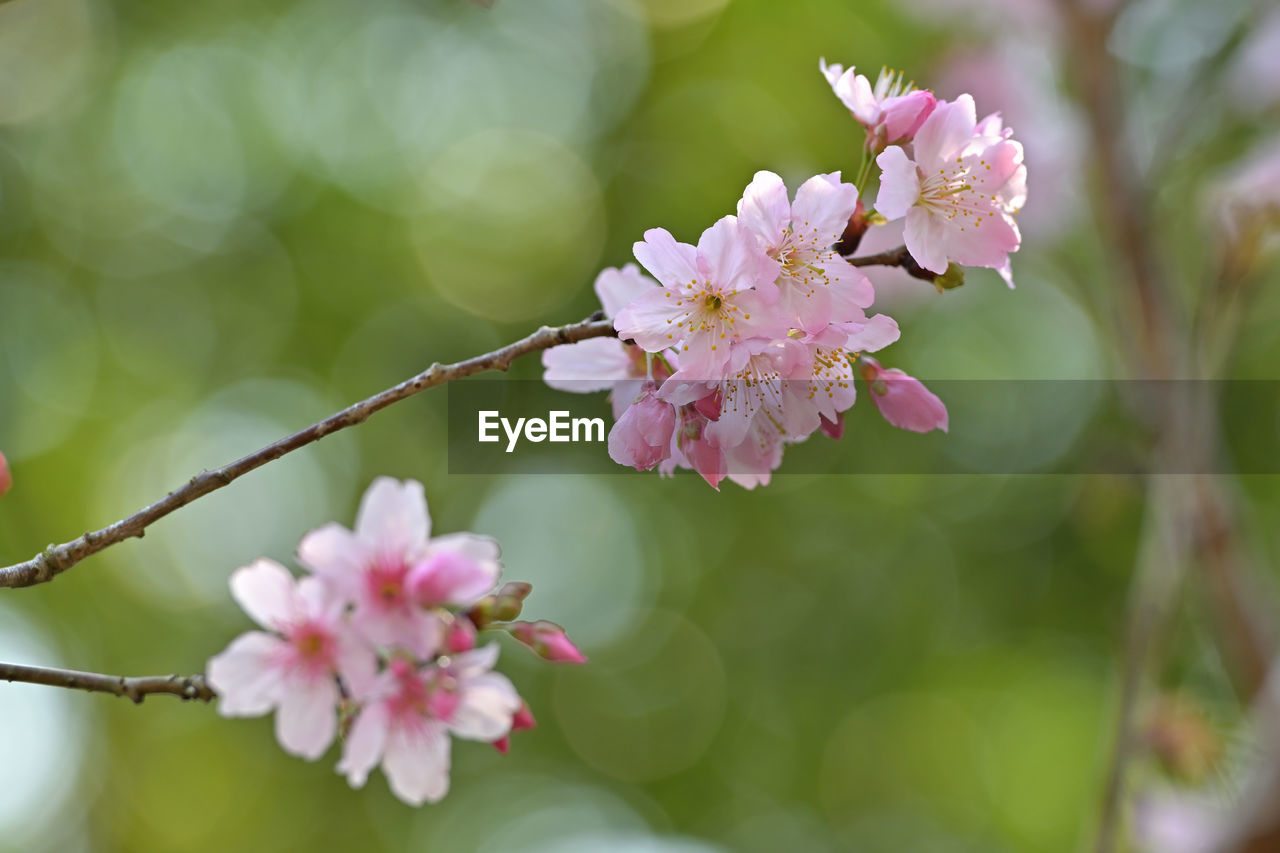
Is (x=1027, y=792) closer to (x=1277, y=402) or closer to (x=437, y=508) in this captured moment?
(x=1277, y=402)

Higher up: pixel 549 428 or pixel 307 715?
pixel 549 428

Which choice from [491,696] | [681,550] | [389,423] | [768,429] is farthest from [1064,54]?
[389,423]

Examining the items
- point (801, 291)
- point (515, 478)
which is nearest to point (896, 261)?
point (801, 291)

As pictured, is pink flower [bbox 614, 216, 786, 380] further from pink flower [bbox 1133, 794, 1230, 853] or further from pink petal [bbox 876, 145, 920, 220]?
pink flower [bbox 1133, 794, 1230, 853]

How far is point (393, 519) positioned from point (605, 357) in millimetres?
237

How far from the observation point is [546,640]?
840 millimetres

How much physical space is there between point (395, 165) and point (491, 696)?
463 cm

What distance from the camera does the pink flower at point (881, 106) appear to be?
2.67 ft

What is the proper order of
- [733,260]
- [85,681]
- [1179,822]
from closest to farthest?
[85,681] → [733,260] → [1179,822]

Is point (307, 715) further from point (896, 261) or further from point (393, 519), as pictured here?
point (896, 261)

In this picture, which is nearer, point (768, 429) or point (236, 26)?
point (768, 429)

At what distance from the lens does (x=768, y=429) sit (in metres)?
0.81

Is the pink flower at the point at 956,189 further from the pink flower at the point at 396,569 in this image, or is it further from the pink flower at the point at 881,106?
the pink flower at the point at 396,569

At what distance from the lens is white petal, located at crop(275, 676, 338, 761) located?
87 centimetres
